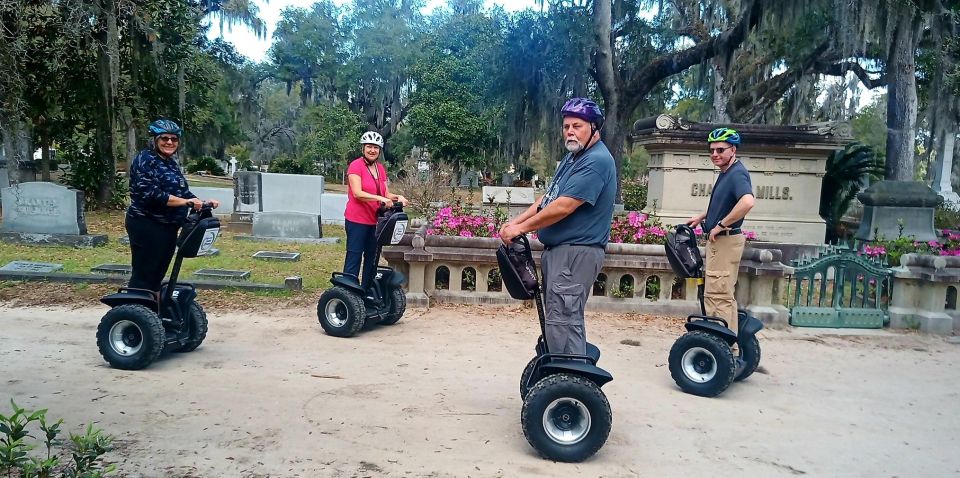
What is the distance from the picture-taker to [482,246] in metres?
7.43

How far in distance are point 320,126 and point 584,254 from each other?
116 feet

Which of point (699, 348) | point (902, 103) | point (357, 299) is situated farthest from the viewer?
point (902, 103)

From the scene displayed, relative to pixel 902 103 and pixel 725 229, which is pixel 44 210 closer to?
pixel 725 229

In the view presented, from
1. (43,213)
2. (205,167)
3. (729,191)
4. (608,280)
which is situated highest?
(205,167)

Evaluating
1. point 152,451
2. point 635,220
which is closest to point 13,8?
point 152,451

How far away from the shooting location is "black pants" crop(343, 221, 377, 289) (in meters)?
6.25

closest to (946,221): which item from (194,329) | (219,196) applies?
(194,329)

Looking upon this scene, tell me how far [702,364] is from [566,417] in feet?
5.56

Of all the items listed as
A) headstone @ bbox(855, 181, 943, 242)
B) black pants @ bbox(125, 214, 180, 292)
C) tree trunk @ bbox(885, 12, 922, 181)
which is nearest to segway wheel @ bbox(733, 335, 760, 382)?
black pants @ bbox(125, 214, 180, 292)

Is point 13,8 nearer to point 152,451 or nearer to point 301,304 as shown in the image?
point 152,451

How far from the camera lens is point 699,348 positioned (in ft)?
16.1

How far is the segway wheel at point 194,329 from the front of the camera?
5445 millimetres

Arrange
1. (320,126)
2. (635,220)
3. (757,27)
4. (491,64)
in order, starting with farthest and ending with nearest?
(320,126)
(491,64)
(757,27)
(635,220)

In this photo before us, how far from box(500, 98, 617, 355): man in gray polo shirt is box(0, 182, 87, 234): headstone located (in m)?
10.1
